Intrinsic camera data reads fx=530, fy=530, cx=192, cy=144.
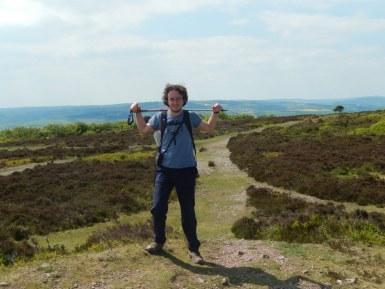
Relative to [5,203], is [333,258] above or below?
above

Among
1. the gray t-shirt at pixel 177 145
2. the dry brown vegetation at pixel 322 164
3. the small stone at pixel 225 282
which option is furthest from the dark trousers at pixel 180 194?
the dry brown vegetation at pixel 322 164

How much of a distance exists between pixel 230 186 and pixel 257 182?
1792 millimetres

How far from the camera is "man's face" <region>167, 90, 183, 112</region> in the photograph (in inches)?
321

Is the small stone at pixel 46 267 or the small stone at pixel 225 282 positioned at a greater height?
the small stone at pixel 46 267

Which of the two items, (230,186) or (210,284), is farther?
(230,186)

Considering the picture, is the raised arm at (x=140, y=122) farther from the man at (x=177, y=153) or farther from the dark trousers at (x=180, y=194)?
the dark trousers at (x=180, y=194)

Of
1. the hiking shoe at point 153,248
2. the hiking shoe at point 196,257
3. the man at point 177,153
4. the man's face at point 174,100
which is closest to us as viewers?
the man's face at point 174,100

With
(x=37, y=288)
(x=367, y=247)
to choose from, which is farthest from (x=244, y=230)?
(x=37, y=288)

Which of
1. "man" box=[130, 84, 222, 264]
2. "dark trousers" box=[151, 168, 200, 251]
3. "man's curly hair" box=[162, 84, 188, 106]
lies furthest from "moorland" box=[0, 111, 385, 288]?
"man's curly hair" box=[162, 84, 188, 106]

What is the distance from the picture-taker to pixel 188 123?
8.32 metres

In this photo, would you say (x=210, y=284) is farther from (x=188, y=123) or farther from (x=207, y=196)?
(x=207, y=196)

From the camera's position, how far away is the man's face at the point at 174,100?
8164mm

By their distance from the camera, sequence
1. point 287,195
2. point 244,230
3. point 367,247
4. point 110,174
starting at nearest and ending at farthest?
point 367,247
point 244,230
point 287,195
point 110,174

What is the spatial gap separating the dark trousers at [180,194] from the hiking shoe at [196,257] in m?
0.07
